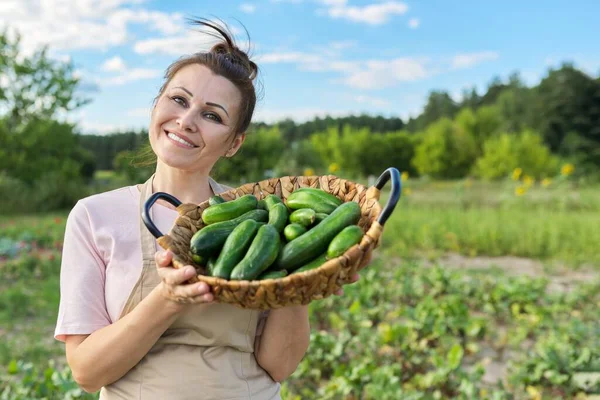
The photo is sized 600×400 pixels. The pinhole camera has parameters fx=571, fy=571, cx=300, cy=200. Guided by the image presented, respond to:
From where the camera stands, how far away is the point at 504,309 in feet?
18.0

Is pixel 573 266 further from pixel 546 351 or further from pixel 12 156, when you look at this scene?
pixel 12 156

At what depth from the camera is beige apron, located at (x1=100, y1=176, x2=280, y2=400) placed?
1.72 metres

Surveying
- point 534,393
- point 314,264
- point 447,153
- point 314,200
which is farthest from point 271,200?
point 447,153

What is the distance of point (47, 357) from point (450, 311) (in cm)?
340

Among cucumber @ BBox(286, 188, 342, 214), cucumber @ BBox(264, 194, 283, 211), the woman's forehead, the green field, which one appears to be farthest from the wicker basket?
the green field

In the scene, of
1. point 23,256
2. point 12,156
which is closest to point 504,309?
point 23,256

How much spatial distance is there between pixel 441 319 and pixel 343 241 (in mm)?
3237

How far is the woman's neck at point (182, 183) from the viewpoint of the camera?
198 cm

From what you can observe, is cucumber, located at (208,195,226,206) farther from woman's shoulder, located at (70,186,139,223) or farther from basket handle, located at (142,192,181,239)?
woman's shoulder, located at (70,186,139,223)

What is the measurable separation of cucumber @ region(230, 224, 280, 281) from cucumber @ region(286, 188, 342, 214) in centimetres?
19

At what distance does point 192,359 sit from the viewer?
5.69 feet

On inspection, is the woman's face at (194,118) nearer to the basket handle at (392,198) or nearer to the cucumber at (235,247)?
the cucumber at (235,247)

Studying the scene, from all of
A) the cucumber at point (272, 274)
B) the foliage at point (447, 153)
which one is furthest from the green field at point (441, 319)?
the foliage at point (447, 153)

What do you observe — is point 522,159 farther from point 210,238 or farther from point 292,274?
point 292,274
